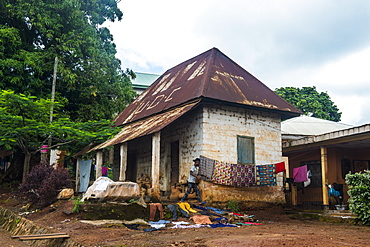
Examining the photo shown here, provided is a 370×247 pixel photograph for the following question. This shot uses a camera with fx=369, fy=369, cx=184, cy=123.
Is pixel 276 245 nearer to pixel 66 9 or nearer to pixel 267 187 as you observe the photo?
pixel 267 187

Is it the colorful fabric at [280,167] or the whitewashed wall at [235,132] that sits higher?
the whitewashed wall at [235,132]

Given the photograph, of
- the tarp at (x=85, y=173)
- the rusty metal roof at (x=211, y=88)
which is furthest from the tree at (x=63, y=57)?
the tarp at (x=85, y=173)

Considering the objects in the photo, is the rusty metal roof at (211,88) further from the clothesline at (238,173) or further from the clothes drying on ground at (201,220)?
the clothes drying on ground at (201,220)

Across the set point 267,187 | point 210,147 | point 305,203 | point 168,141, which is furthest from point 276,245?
point 305,203

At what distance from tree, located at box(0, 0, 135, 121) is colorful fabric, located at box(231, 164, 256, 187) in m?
10.1

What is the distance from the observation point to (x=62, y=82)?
1986 cm

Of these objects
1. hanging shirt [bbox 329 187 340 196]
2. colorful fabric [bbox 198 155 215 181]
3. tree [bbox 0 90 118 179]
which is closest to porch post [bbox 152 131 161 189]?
colorful fabric [bbox 198 155 215 181]

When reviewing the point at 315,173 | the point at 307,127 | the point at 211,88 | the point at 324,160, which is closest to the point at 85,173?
the point at 211,88

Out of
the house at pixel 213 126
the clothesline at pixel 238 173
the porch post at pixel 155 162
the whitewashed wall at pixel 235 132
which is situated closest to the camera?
the porch post at pixel 155 162

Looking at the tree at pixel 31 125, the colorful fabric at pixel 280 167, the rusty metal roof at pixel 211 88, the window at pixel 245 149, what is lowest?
the colorful fabric at pixel 280 167

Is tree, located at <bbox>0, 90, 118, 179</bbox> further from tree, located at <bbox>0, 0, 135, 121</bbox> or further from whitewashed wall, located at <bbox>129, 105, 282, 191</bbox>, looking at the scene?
whitewashed wall, located at <bbox>129, 105, 282, 191</bbox>

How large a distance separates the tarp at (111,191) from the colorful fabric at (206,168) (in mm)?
2415

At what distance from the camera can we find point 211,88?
46.0 ft

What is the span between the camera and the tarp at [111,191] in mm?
11328
